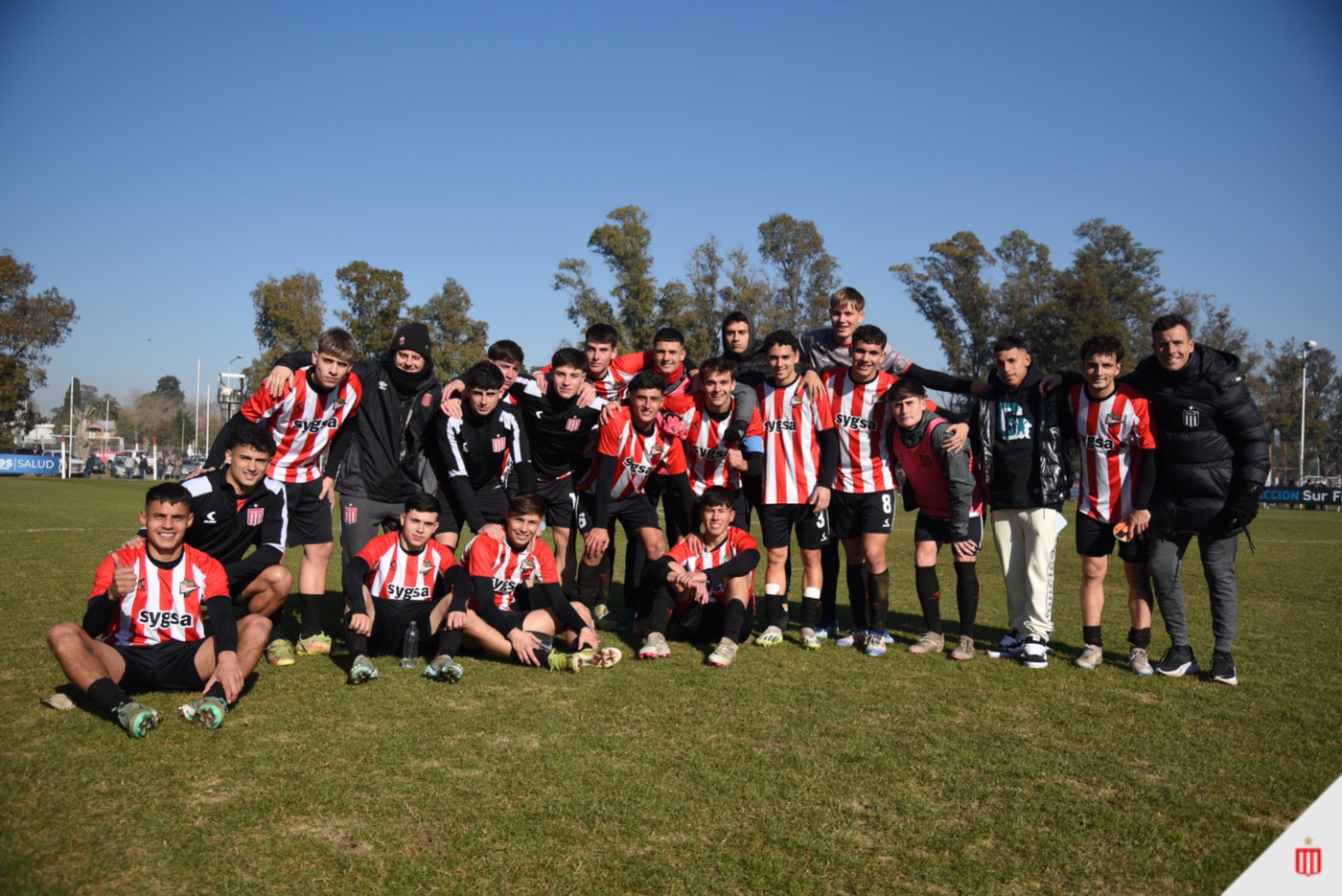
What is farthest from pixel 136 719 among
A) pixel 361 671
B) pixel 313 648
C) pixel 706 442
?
pixel 706 442

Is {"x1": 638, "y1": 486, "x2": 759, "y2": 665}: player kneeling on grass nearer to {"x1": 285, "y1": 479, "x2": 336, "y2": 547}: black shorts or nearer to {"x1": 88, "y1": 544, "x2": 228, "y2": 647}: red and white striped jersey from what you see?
{"x1": 285, "y1": 479, "x2": 336, "y2": 547}: black shorts

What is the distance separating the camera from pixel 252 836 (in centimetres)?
291

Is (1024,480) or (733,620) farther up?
(1024,480)

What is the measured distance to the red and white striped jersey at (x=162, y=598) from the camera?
4387mm

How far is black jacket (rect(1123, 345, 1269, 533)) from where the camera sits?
5164mm

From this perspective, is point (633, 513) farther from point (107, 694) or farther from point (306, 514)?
point (107, 694)

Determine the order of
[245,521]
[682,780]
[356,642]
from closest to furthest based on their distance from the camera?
[682,780]
[356,642]
[245,521]

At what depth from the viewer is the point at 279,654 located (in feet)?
17.4

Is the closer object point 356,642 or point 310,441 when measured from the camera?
point 356,642

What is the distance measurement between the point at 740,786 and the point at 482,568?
2.55 metres

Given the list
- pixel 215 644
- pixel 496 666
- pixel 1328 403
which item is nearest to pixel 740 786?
pixel 496 666

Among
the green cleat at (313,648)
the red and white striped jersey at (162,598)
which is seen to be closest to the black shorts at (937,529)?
the green cleat at (313,648)

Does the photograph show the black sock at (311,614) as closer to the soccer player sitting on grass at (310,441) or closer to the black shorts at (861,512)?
the soccer player sitting on grass at (310,441)

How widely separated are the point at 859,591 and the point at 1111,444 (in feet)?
6.39
